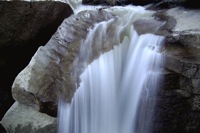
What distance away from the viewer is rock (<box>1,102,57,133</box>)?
389 cm

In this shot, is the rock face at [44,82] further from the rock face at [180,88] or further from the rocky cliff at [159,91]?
the rock face at [180,88]

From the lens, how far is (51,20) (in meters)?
5.36

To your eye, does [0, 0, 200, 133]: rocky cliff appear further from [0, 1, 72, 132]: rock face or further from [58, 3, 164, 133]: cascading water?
[0, 1, 72, 132]: rock face

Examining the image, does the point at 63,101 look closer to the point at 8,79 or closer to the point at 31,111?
the point at 31,111

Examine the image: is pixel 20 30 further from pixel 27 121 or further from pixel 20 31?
pixel 27 121

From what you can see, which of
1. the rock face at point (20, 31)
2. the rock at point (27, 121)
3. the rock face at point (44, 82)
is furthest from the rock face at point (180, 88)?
the rock face at point (20, 31)

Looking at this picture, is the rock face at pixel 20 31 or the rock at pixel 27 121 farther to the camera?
the rock face at pixel 20 31

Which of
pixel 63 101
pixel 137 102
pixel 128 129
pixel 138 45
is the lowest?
pixel 128 129

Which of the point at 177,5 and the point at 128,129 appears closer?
the point at 128,129

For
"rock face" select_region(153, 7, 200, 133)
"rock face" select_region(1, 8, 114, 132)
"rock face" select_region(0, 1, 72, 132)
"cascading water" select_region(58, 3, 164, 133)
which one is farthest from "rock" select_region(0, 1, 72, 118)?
"rock face" select_region(153, 7, 200, 133)

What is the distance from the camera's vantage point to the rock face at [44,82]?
13.0 ft

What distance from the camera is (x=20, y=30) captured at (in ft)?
16.4

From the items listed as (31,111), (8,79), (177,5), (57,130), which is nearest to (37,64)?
(31,111)

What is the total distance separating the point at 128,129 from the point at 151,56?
1148 mm
